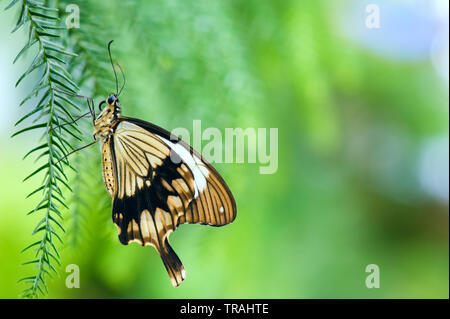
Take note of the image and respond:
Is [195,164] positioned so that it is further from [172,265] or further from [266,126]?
[266,126]

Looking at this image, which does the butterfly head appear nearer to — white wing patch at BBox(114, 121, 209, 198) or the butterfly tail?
white wing patch at BBox(114, 121, 209, 198)

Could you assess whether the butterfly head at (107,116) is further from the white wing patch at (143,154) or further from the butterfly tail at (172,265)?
the butterfly tail at (172,265)

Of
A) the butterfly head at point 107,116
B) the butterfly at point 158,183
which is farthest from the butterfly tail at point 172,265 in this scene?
the butterfly head at point 107,116

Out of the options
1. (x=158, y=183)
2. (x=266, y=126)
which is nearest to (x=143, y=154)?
(x=158, y=183)

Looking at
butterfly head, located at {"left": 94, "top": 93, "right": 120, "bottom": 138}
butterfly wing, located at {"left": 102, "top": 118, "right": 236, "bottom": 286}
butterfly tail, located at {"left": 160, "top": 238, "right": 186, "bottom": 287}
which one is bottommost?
butterfly tail, located at {"left": 160, "top": 238, "right": 186, "bottom": 287}

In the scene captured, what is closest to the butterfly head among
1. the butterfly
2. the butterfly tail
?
the butterfly
